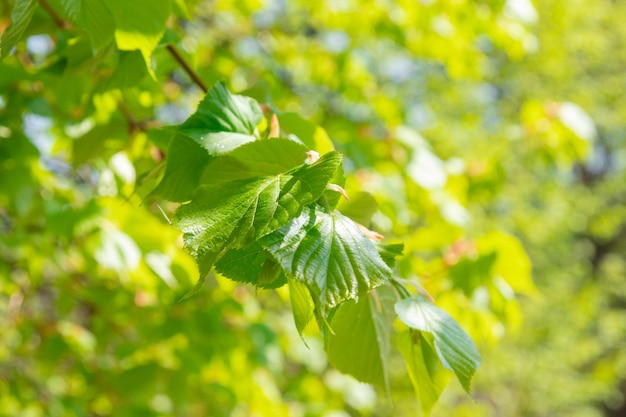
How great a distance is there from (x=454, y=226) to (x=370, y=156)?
0.28 m

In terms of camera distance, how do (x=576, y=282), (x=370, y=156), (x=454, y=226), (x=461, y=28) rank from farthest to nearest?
(x=576, y=282)
(x=461, y=28)
(x=370, y=156)
(x=454, y=226)

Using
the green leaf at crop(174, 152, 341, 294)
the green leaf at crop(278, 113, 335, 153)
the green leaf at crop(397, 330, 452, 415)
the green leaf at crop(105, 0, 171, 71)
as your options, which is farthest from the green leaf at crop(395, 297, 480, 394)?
the green leaf at crop(105, 0, 171, 71)

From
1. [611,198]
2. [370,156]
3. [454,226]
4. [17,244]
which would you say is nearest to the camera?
[17,244]

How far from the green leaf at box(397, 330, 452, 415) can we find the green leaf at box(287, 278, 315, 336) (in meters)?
0.12

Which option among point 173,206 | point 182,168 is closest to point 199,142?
point 182,168

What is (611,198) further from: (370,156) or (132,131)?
(132,131)

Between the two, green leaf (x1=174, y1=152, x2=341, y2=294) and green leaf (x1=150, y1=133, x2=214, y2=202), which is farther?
green leaf (x1=150, y1=133, x2=214, y2=202)

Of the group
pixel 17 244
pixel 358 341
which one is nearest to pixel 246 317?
pixel 17 244

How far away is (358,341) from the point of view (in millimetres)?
554

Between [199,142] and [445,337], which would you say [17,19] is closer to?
[199,142]

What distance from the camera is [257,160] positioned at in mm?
489

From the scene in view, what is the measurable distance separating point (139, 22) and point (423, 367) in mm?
390

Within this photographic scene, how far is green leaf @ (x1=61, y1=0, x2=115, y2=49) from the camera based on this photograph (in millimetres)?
541

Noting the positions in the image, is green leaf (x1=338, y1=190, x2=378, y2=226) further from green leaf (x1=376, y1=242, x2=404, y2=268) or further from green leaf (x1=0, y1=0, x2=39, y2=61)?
green leaf (x1=0, y1=0, x2=39, y2=61)
